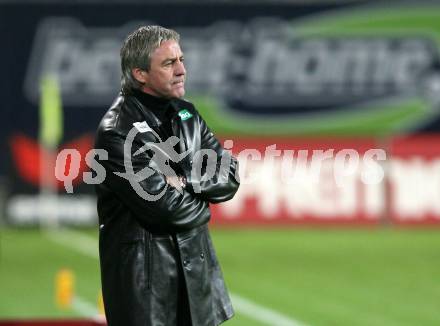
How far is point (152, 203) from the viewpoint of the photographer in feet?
16.2

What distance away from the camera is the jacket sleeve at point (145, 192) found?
4.94 m

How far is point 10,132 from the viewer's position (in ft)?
71.0

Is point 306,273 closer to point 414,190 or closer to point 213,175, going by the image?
point 414,190

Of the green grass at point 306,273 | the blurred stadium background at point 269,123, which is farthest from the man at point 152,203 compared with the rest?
the blurred stadium background at point 269,123

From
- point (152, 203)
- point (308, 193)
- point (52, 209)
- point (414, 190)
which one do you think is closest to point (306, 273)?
point (308, 193)

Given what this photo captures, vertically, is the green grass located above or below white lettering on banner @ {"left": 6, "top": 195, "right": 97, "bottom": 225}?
below

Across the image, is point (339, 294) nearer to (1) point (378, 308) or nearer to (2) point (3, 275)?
(1) point (378, 308)

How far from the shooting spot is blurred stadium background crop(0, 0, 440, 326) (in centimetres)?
1577

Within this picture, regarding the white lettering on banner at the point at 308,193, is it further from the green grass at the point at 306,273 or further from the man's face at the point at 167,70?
the man's face at the point at 167,70

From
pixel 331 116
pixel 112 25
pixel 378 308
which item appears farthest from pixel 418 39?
pixel 378 308

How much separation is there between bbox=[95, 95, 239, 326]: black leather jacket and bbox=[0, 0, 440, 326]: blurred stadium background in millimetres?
7948

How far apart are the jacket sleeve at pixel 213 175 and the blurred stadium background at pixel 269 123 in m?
7.69

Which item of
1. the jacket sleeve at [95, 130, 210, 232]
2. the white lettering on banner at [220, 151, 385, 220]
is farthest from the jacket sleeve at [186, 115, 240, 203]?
the white lettering on banner at [220, 151, 385, 220]

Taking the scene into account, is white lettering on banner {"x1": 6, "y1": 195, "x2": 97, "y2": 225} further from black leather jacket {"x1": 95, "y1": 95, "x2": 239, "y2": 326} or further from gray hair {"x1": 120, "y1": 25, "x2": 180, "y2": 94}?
gray hair {"x1": 120, "y1": 25, "x2": 180, "y2": 94}
